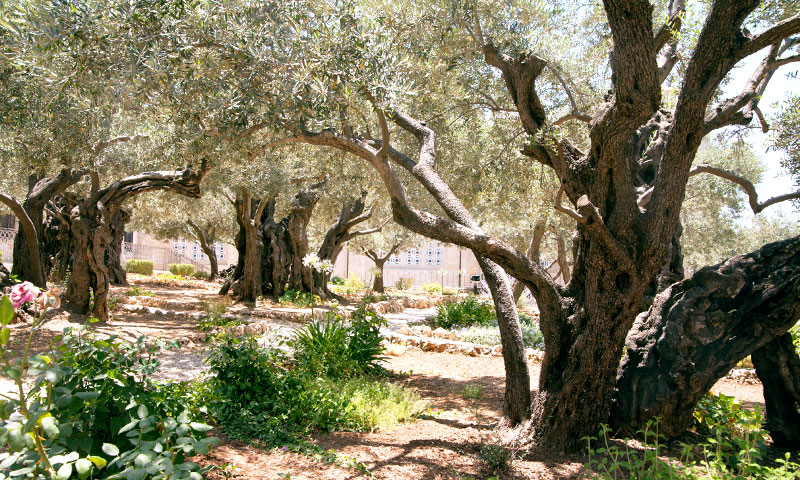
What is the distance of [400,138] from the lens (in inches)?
316

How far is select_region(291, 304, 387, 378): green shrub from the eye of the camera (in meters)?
6.27

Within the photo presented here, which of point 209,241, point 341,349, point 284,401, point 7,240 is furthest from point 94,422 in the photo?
point 7,240

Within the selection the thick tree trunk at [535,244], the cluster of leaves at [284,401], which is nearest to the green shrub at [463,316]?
the thick tree trunk at [535,244]

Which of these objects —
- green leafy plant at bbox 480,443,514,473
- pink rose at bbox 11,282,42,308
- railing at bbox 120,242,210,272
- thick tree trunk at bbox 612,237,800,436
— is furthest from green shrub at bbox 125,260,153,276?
pink rose at bbox 11,282,42,308

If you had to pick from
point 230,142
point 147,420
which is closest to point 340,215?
point 230,142

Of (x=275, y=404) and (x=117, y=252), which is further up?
(x=117, y=252)

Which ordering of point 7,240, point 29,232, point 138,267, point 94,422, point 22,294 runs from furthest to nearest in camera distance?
point 7,240, point 138,267, point 29,232, point 94,422, point 22,294

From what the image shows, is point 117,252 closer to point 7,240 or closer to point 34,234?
point 34,234

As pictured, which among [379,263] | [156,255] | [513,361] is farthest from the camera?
[156,255]

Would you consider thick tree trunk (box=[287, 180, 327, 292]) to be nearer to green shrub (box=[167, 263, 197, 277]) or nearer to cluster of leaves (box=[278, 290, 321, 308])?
cluster of leaves (box=[278, 290, 321, 308])

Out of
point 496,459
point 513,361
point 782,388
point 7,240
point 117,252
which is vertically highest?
point 7,240

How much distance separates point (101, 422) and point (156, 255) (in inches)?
1415

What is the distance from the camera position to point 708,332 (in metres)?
4.30

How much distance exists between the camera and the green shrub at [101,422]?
206 centimetres
